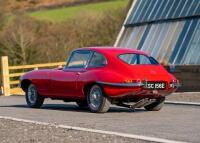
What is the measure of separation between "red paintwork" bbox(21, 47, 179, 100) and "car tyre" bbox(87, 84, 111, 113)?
0.17 meters

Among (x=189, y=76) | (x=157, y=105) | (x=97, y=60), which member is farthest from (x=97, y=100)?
(x=189, y=76)

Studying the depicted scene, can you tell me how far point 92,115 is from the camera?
44.1ft

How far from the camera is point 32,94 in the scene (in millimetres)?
16344

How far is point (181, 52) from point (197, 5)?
76.2 inches

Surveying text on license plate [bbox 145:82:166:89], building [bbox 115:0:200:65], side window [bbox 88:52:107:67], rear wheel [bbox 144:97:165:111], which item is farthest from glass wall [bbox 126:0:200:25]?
text on license plate [bbox 145:82:166:89]

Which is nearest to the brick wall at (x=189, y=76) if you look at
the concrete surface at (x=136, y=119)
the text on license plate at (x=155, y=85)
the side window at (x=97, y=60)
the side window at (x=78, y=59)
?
the concrete surface at (x=136, y=119)

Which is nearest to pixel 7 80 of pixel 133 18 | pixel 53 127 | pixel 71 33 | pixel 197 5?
pixel 133 18

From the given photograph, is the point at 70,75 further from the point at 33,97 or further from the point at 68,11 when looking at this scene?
the point at 68,11

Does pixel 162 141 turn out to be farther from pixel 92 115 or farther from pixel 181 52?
pixel 181 52

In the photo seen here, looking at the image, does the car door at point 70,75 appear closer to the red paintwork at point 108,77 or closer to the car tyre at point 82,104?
the red paintwork at point 108,77

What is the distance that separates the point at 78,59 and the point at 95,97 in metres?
1.45

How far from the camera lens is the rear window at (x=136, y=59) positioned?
14.1 m

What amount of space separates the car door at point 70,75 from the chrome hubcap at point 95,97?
0.56m

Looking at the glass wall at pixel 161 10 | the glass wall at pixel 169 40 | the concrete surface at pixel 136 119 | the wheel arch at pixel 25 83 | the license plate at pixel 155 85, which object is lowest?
the concrete surface at pixel 136 119
